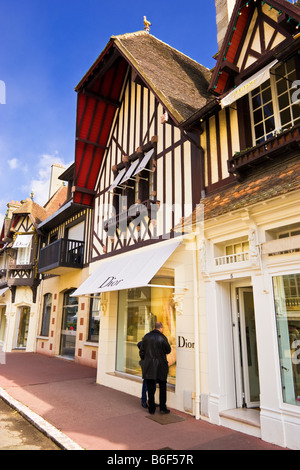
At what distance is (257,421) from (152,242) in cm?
405

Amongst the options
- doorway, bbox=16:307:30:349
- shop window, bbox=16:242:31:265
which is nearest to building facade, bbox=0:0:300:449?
shop window, bbox=16:242:31:265

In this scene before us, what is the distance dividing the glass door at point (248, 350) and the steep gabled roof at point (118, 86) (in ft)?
13.5

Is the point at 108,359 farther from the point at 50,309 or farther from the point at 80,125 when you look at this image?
the point at 50,309

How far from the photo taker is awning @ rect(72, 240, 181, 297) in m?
6.23

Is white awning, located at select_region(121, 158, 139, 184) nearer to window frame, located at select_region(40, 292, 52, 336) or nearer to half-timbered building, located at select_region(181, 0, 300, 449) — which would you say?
half-timbered building, located at select_region(181, 0, 300, 449)

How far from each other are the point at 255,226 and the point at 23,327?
16.1 m

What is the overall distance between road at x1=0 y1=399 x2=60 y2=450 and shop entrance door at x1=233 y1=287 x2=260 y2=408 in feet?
9.82

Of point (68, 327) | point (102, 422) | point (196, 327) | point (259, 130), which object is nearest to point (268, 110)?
point (259, 130)

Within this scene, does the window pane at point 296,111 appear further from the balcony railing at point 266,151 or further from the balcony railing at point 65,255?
the balcony railing at point 65,255

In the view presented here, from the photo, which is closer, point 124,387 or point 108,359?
point 124,387

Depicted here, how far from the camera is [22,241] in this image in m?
17.5

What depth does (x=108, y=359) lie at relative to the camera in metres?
8.34
